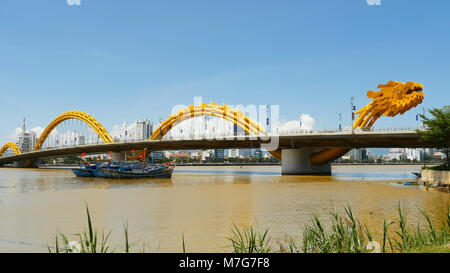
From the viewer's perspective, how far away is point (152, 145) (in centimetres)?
8806

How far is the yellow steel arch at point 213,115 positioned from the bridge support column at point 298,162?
1485 cm

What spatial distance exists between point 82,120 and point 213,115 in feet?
167

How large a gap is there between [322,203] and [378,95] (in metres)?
47.6

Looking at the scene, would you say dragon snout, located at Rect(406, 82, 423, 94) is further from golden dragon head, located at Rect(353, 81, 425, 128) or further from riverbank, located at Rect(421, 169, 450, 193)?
riverbank, located at Rect(421, 169, 450, 193)

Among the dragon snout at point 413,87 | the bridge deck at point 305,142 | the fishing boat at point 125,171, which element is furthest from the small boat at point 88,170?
the dragon snout at point 413,87

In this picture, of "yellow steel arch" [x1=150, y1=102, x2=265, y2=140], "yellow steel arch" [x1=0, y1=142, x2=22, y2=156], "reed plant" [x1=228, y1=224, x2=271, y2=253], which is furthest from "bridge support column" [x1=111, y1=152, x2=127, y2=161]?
"reed plant" [x1=228, y1=224, x2=271, y2=253]

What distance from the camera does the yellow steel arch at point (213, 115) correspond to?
293ft

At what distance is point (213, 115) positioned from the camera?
3858 inches

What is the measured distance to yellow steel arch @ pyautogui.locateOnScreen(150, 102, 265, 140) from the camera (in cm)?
8925

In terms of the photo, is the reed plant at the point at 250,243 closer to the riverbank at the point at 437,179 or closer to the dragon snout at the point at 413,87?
the riverbank at the point at 437,179

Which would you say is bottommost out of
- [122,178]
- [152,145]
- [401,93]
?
[122,178]
